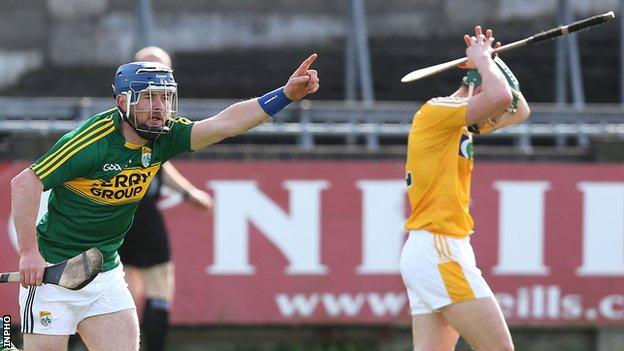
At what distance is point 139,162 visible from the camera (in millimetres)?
6141

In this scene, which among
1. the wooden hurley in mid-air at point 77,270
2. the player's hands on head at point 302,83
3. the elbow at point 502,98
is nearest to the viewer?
the wooden hurley in mid-air at point 77,270

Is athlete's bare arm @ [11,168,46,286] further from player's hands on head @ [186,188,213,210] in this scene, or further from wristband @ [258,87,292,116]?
player's hands on head @ [186,188,213,210]

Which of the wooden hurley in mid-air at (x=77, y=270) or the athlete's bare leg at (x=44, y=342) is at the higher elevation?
the wooden hurley in mid-air at (x=77, y=270)

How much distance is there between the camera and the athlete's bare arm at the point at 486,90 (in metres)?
6.47

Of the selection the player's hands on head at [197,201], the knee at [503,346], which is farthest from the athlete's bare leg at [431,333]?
the player's hands on head at [197,201]

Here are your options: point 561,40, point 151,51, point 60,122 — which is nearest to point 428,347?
point 151,51

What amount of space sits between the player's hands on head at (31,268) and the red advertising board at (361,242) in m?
3.57

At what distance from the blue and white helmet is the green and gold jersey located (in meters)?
0.12

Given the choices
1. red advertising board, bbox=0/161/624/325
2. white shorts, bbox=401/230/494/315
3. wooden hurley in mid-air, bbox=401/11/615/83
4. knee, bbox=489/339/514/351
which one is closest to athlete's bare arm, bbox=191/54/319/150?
wooden hurley in mid-air, bbox=401/11/615/83

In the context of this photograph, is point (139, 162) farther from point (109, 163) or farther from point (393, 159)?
point (393, 159)

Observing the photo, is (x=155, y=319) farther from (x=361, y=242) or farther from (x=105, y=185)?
(x=105, y=185)

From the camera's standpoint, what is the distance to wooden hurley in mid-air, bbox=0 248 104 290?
18.9 ft

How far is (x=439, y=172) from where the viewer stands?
22.1 ft

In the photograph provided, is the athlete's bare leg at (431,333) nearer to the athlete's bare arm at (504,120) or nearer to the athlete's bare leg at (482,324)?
the athlete's bare leg at (482,324)
